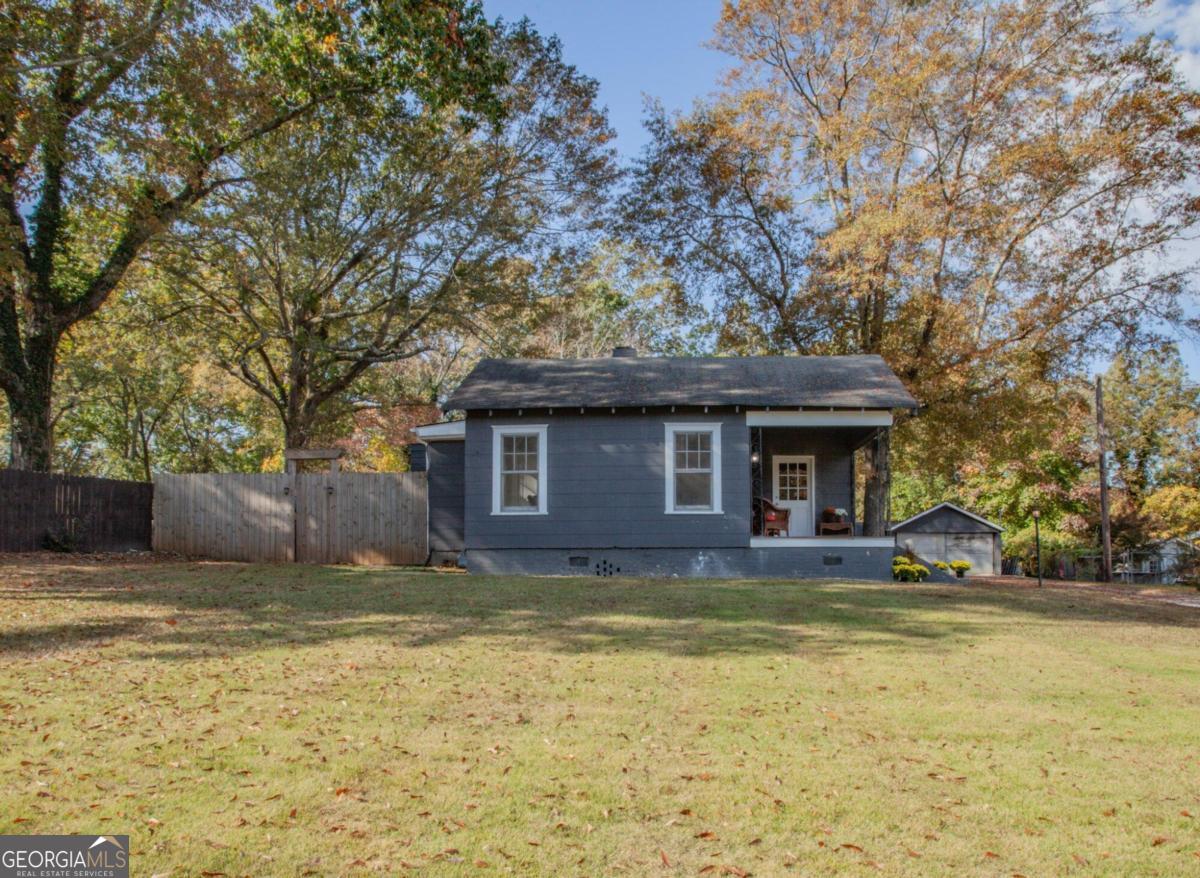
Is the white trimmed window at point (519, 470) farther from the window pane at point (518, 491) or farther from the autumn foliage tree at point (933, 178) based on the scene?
the autumn foliage tree at point (933, 178)

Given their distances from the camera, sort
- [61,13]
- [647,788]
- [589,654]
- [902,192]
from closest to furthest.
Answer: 1. [647,788]
2. [589,654]
3. [61,13]
4. [902,192]

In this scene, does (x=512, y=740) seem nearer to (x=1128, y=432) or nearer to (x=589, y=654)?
(x=589, y=654)

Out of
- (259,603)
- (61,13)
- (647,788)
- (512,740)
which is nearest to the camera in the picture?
(647,788)

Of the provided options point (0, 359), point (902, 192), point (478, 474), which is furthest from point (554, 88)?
point (0, 359)

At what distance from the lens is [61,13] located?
11.6 meters

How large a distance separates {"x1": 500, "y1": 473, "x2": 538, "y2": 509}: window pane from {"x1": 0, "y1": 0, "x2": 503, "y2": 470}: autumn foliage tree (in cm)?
652

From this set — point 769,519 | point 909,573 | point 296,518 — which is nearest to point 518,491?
point 769,519

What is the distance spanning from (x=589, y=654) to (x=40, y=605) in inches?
226

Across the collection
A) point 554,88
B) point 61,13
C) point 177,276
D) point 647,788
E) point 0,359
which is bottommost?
point 647,788

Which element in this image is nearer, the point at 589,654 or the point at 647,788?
the point at 647,788

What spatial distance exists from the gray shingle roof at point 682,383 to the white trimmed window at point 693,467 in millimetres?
605

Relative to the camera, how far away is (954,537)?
30.4 metres

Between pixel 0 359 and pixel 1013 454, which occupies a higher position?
pixel 0 359

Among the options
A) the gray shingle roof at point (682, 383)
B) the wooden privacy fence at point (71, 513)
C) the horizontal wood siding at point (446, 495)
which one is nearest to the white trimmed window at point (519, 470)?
the gray shingle roof at point (682, 383)
